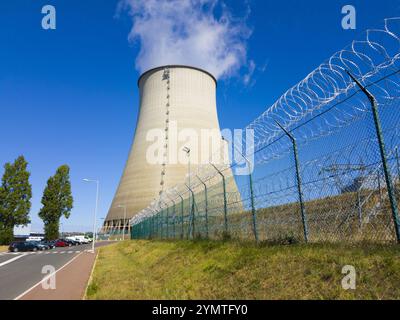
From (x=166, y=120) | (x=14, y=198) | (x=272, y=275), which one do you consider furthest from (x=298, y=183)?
(x=14, y=198)

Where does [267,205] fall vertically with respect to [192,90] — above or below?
below

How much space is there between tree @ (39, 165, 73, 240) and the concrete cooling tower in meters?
12.8

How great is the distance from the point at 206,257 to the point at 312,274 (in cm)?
361

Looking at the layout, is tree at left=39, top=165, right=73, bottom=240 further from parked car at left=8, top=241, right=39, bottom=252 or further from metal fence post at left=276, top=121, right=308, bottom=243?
metal fence post at left=276, top=121, right=308, bottom=243

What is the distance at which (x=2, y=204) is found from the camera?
35.5 metres

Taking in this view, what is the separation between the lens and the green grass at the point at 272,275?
144 inches

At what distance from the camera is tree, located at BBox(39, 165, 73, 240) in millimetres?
42094

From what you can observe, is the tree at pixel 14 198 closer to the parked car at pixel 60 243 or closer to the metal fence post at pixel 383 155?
the parked car at pixel 60 243

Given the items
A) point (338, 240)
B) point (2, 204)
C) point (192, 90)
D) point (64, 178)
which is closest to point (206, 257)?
point (338, 240)

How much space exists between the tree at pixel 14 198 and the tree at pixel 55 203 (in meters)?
5.01

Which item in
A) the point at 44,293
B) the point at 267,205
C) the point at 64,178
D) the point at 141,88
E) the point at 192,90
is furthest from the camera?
the point at 64,178

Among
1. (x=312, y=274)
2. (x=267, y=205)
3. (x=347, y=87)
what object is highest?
(x=347, y=87)

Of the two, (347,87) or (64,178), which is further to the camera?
(64,178)
